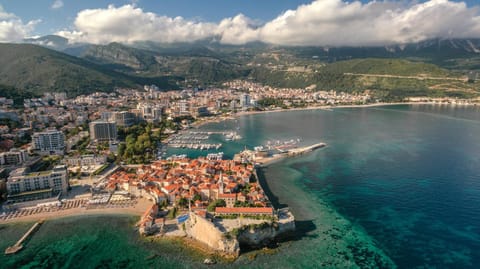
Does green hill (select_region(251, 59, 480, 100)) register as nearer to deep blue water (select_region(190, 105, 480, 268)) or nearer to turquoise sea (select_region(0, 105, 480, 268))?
deep blue water (select_region(190, 105, 480, 268))

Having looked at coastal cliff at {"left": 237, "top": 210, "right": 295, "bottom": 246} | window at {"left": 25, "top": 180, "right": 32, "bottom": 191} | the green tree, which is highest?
window at {"left": 25, "top": 180, "right": 32, "bottom": 191}

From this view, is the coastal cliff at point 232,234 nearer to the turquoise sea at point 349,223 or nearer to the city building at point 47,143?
the turquoise sea at point 349,223

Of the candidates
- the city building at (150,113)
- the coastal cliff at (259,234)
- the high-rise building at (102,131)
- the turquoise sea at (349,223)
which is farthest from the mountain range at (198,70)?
the coastal cliff at (259,234)

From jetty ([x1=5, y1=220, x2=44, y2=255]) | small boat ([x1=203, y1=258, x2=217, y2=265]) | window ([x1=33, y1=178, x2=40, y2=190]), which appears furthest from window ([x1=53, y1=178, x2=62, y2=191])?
small boat ([x1=203, y1=258, x2=217, y2=265])

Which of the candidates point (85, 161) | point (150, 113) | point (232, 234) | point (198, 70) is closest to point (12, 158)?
point (85, 161)

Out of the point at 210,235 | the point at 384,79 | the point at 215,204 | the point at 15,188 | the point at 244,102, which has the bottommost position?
the point at 210,235

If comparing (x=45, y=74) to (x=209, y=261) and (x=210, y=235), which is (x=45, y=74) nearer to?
(x=210, y=235)

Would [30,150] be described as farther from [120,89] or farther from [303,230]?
[120,89]
